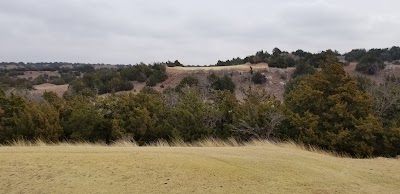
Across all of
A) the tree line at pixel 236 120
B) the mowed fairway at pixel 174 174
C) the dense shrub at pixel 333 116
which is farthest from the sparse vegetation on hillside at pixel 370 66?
the mowed fairway at pixel 174 174

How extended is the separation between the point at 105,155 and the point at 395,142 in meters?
15.3

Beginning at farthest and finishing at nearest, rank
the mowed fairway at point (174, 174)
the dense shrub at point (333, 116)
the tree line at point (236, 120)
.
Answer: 1. the tree line at point (236, 120)
2. the dense shrub at point (333, 116)
3. the mowed fairway at point (174, 174)

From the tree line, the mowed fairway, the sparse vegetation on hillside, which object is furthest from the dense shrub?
the sparse vegetation on hillside

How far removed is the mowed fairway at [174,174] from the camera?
10.3 meters

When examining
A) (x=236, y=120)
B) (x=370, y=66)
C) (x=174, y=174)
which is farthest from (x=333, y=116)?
(x=370, y=66)

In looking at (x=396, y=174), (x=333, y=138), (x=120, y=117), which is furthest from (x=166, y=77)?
(x=396, y=174)

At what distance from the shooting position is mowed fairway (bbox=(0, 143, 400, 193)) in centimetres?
1027

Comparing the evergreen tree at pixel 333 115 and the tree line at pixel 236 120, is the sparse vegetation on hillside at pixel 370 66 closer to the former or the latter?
the tree line at pixel 236 120

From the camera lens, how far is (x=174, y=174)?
11.1 meters

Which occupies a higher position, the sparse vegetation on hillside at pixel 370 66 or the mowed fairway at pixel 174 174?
the mowed fairway at pixel 174 174

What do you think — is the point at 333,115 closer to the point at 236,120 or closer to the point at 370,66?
the point at 236,120

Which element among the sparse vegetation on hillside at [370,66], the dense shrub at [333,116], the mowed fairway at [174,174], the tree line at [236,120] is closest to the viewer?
the mowed fairway at [174,174]

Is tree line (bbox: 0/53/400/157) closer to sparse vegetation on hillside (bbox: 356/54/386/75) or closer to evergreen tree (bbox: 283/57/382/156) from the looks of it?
evergreen tree (bbox: 283/57/382/156)

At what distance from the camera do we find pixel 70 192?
9719mm
